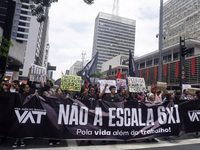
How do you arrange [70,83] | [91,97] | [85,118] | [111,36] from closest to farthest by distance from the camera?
[85,118], [91,97], [70,83], [111,36]

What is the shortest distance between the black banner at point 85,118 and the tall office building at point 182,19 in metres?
69.1

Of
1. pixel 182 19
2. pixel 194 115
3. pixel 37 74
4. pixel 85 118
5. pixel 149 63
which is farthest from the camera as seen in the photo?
pixel 182 19

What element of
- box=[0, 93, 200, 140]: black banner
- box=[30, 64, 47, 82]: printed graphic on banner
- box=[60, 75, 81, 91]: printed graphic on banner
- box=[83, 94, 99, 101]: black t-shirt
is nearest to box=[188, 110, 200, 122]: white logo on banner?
box=[0, 93, 200, 140]: black banner

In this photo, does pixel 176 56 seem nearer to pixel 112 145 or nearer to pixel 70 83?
pixel 70 83

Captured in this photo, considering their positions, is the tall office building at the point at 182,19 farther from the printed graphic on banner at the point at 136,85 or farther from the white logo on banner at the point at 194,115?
the white logo on banner at the point at 194,115

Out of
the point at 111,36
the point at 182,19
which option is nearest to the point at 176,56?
the point at 182,19

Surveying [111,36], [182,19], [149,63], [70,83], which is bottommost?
[70,83]

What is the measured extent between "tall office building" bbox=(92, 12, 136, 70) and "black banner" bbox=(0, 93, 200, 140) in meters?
104

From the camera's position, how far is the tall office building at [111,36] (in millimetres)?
111688

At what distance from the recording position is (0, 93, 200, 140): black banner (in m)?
4.18

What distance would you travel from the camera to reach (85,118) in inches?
181

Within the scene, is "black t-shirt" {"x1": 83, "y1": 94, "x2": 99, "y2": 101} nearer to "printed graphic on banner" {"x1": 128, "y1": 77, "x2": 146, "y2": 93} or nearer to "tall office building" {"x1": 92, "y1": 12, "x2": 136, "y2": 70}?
"printed graphic on banner" {"x1": 128, "y1": 77, "x2": 146, "y2": 93}

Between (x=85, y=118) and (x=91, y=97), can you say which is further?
(x=91, y=97)

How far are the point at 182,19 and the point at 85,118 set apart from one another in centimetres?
8338
